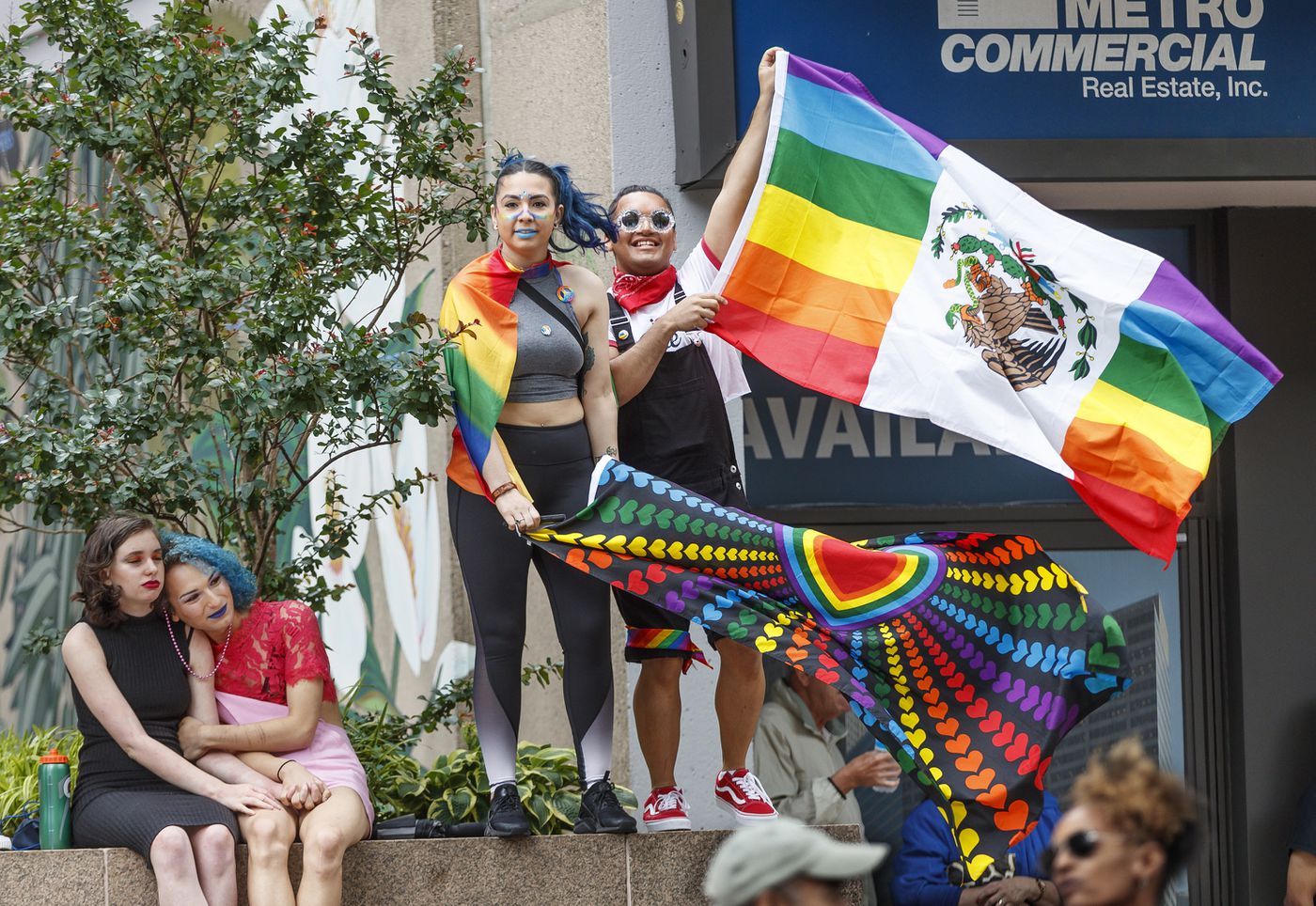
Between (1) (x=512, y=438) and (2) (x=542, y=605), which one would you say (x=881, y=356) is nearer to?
(1) (x=512, y=438)

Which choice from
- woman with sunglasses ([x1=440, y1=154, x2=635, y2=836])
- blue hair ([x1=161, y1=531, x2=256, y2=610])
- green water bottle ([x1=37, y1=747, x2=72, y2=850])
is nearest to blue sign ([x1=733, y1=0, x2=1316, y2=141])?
woman with sunglasses ([x1=440, y1=154, x2=635, y2=836])

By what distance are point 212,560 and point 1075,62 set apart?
4.33 meters

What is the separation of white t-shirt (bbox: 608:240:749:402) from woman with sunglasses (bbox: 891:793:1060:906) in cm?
195

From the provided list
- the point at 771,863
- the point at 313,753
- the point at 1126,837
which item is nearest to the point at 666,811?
the point at 313,753

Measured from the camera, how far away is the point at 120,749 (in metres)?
6.09

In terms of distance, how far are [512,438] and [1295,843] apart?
433cm

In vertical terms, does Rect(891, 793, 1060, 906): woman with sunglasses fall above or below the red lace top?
below

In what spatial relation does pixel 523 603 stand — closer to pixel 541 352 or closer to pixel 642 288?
pixel 541 352

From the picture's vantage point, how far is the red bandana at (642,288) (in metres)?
6.52

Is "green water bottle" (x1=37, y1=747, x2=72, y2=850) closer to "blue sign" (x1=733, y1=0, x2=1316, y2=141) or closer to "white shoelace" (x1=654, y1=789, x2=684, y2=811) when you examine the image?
"white shoelace" (x1=654, y1=789, x2=684, y2=811)

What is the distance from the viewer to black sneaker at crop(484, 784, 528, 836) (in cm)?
620

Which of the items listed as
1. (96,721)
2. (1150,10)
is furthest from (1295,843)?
(96,721)

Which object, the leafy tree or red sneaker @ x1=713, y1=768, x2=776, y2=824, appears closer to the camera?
red sneaker @ x1=713, y1=768, x2=776, y2=824

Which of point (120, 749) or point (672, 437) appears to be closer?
point (120, 749)
